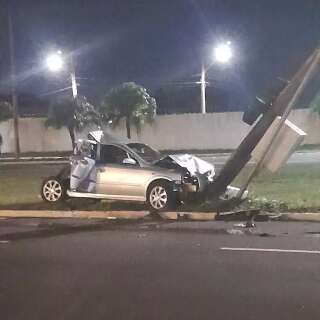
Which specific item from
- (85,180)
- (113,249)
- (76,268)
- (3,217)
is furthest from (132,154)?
(76,268)

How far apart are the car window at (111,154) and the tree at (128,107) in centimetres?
2579

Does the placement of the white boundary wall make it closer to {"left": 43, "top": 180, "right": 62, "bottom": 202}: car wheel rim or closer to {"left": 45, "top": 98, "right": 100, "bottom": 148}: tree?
{"left": 45, "top": 98, "right": 100, "bottom": 148}: tree

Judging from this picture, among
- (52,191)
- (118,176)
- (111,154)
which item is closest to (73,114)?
(52,191)

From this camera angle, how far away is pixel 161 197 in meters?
13.8

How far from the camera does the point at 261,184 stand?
18.4 metres

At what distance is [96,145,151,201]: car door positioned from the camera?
46.1 feet

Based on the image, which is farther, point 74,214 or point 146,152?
point 146,152

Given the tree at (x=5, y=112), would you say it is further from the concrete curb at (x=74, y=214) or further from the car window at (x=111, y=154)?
the car window at (x=111, y=154)

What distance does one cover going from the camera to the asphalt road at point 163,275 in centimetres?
620

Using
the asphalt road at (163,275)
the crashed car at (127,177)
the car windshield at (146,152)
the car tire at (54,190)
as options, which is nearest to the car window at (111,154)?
the crashed car at (127,177)

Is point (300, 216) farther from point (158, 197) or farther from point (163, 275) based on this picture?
point (163, 275)

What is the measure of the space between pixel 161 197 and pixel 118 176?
3.65 ft

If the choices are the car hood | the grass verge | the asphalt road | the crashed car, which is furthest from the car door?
the asphalt road

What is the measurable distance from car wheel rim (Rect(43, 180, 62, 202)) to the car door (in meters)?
1.12
